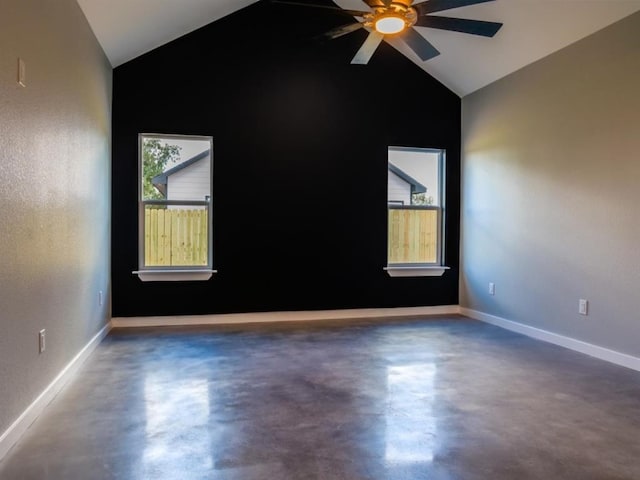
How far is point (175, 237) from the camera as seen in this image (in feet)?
15.3

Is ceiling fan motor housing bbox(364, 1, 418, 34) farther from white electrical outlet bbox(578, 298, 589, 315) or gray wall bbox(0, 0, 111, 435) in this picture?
white electrical outlet bbox(578, 298, 589, 315)

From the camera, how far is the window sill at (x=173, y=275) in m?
4.51

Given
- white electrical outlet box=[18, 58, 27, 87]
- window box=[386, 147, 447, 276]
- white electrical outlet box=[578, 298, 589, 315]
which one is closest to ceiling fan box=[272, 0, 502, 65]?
white electrical outlet box=[18, 58, 27, 87]

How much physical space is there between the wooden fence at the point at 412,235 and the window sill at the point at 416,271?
0.12 meters

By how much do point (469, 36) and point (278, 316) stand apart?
3.48m

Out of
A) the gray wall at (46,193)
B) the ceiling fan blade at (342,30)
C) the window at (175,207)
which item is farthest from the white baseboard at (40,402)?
the ceiling fan blade at (342,30)

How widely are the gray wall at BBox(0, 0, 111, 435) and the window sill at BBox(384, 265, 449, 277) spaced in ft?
10.2

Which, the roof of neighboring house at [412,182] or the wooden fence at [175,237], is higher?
the roof of neighboring house at [412,182]

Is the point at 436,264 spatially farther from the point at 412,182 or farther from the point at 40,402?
the point at 40,402

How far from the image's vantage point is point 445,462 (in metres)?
1.88

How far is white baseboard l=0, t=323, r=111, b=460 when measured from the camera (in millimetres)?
1952

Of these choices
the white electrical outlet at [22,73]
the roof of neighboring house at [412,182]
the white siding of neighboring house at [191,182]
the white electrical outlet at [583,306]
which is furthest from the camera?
the roof of neighboring house at [412,182]

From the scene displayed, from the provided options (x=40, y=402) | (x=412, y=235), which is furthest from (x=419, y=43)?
(x=40, y=402)

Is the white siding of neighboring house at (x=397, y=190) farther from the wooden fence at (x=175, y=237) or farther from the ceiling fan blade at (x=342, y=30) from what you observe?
the wooden fence at (x=175, y=237)
